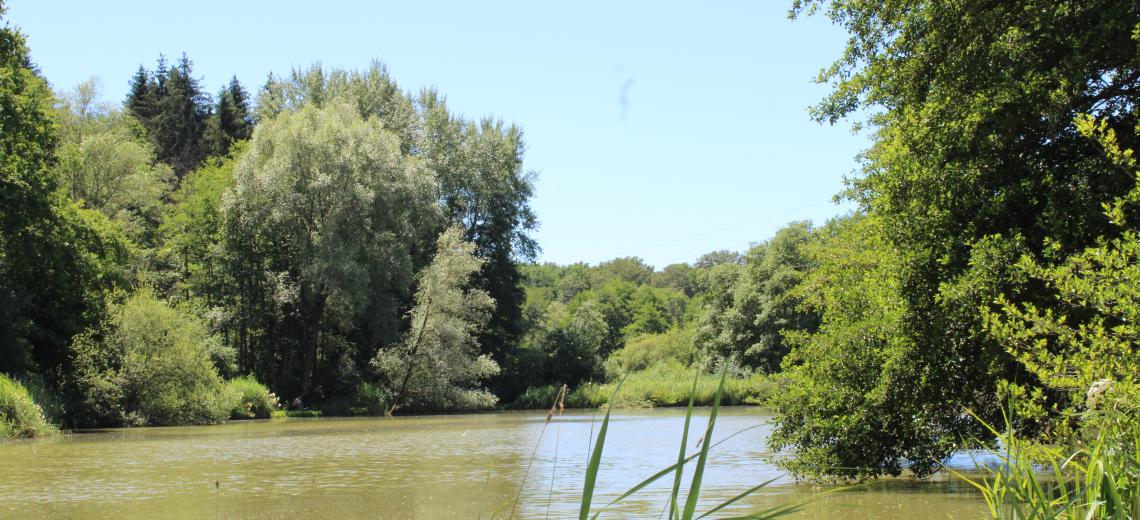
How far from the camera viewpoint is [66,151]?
123ft

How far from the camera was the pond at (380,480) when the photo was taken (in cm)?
991

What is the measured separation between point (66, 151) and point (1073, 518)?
41.0 m

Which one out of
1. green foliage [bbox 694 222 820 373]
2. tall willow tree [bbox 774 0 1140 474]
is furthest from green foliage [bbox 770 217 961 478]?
green foliage [bbox 694 222 820 373]

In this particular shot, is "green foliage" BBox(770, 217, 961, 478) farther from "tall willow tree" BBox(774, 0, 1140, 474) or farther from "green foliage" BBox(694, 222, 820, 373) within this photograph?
"green foliage" BBox(694, 222, 820, 373)

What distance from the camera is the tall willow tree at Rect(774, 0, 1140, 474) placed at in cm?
890

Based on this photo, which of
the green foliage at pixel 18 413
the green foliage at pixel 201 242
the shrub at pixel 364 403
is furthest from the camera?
the green foliage at pixel 201 242

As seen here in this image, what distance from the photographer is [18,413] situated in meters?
21.3

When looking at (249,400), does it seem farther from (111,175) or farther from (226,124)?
(226,124)

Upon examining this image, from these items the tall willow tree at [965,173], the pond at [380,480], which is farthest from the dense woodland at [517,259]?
the pond at [380,480]

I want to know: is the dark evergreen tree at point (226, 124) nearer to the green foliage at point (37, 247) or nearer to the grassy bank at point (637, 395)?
the grassy bank at point (637, 395)

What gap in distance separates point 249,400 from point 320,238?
6.80 m

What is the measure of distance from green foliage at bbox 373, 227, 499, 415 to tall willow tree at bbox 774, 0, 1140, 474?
2689 centimetres

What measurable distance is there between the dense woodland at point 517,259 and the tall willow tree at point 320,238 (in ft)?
0.41

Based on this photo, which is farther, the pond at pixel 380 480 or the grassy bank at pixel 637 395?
the grassy bank at pixel 637 395
